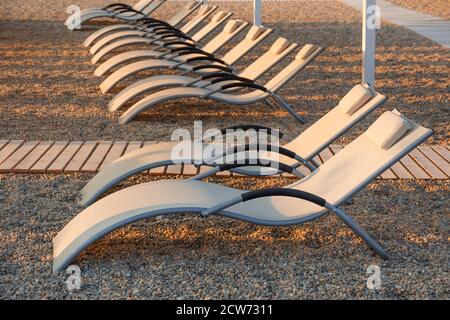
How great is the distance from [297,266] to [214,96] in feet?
11.6

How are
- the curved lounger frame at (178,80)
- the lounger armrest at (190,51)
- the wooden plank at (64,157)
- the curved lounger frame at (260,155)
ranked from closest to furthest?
1. the curved lounger frame at (260,155)
2. the wooden plank at (64,157)
3. the curved lounger frame at (178,80)
4. the lounger armrest at (190,51)

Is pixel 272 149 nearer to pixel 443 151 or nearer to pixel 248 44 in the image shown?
pixel 443 151

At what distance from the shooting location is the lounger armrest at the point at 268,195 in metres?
4.29

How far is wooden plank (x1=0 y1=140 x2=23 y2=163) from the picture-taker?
21.5 ft

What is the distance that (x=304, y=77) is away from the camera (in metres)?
10.6

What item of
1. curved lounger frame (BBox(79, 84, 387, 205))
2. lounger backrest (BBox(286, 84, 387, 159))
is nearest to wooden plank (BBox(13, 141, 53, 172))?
curved lounger frame (BBox(79, 84, 387, 205))

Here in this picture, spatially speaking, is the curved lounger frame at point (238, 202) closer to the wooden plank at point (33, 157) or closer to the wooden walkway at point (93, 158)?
the wooden walkway at point (93, 158)

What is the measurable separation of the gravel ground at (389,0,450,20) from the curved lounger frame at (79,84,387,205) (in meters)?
12.1

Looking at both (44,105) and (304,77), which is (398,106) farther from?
(44,105)

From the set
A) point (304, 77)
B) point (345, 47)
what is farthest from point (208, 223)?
point (345, 47)

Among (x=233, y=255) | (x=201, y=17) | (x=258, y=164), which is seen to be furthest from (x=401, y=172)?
(x=201, y=17)

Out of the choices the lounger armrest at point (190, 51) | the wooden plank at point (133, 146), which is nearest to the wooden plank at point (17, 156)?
the wooden plank at point (133, 146)

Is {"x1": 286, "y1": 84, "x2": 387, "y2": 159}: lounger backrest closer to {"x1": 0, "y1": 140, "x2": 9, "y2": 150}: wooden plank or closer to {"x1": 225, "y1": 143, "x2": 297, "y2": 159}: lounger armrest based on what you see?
{"x1": 225, "y1": 143, "x2": 297, "y2": 159}: lounger armrest

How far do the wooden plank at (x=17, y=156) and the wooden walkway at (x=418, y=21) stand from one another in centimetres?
800
